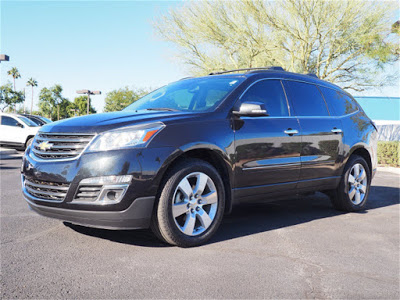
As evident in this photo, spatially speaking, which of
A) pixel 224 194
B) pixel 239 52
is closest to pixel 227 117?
pixel 224 194

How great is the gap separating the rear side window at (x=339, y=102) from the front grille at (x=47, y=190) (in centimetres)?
381

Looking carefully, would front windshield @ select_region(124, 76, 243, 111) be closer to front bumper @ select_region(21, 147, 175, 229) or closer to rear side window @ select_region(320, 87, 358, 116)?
front bumper @ select_region(21, 147, 175, 229)

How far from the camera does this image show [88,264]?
10.5 ft

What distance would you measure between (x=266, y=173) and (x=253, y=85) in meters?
1.02

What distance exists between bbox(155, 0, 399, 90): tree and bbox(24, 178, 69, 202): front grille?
17.1 metres

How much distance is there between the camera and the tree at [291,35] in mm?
18516

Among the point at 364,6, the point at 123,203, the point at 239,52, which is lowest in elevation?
the point at 123,203

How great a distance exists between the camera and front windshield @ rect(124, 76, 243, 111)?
4.38 m

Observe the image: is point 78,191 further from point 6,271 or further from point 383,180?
point 383,180

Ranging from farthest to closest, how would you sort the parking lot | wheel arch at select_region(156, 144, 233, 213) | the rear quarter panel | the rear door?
the rear quarter panel → the rear door → wheel arch at select_region(156, 144, 233, 213) → the parking lot

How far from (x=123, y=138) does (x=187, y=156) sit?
68 cm

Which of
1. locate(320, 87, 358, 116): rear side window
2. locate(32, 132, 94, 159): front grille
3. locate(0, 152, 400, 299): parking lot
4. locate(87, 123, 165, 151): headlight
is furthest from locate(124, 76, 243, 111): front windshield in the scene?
locate(320, 87, 358, 116): rear side window

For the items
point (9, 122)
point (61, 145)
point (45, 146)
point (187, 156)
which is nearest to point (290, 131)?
point (187, 156)

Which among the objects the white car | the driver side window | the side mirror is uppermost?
the side mirror
